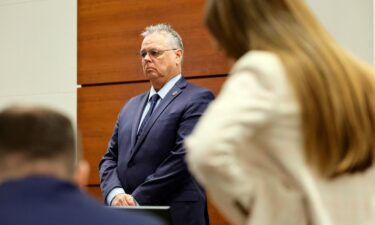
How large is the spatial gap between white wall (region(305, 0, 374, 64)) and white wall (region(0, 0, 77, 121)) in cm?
198

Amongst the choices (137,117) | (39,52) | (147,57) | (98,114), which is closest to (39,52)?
(39,52)

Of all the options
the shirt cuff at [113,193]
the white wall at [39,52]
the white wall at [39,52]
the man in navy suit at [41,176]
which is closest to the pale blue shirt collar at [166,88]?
the shirt cuff at [113,193]

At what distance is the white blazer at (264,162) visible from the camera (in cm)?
136

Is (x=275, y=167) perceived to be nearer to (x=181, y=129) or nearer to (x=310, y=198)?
(x=310, y=198)

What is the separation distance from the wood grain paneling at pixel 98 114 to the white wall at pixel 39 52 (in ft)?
0.39

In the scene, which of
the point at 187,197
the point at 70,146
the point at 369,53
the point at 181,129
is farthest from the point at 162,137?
the point at 70,146

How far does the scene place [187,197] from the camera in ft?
10.0

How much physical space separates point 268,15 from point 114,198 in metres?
1.78

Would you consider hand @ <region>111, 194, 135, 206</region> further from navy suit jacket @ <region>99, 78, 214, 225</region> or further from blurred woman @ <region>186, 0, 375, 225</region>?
blurred woman @ <region>186, 0, 375, 225</region>

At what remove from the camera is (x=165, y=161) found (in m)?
3.06

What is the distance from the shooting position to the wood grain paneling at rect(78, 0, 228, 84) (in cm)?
430

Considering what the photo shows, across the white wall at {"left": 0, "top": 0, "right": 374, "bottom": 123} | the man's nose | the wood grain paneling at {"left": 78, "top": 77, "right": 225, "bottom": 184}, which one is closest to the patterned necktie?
the man's nose

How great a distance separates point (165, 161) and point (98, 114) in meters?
1.73

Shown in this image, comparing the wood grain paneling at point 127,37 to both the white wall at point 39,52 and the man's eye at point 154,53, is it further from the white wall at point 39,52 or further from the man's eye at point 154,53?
the man's eye at point 154,53
